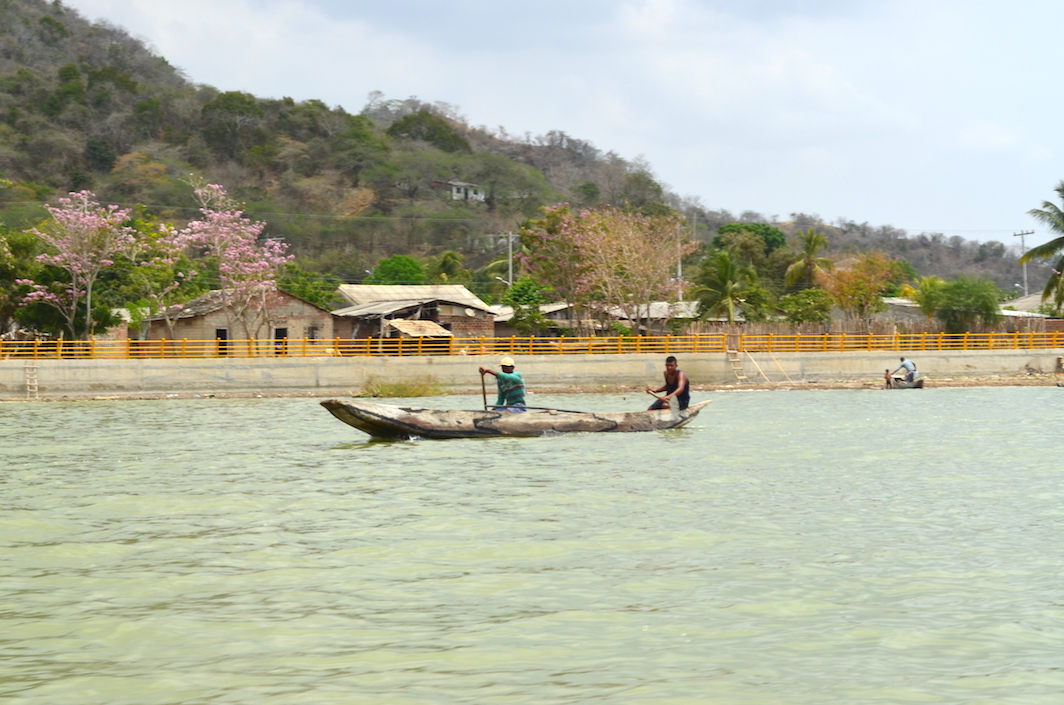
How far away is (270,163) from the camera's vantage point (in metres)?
109

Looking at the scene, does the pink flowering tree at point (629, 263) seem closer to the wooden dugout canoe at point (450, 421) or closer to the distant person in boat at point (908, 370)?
the distant person in boat at point (908, 370)

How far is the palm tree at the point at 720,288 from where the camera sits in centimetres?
5341

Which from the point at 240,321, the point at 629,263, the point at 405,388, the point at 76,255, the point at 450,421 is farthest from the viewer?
the point at 629,263

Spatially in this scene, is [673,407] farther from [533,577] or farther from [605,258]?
[605,258]

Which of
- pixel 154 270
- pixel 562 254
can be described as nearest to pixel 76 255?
pixel 154 270

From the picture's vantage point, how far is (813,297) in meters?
54.1

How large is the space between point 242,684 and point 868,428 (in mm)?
20251

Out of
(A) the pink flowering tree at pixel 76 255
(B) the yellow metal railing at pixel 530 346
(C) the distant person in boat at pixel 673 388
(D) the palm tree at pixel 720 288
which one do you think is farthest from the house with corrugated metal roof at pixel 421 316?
(C) the distant person in boat at pixel 673 388

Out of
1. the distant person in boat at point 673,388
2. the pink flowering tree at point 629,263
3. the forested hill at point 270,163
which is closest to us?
the distant person in boat at point 673,388

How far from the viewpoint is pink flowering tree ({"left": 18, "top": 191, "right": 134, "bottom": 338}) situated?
134 feet

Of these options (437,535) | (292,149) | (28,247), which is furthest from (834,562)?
(292,149)

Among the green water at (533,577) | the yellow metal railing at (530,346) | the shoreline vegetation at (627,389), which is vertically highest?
the yellow metal railing at (530,346)

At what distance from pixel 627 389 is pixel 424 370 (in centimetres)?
773

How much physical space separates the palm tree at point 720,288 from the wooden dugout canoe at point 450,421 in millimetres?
33025
